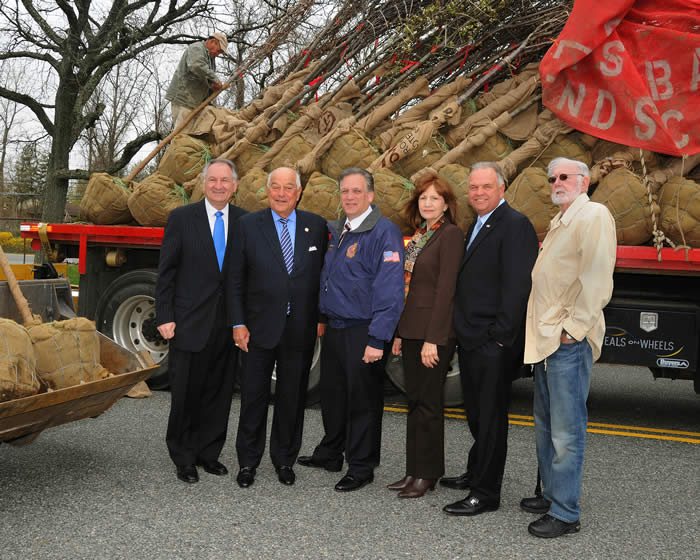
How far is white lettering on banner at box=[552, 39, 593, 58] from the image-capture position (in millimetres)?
4969

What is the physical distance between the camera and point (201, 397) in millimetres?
4320

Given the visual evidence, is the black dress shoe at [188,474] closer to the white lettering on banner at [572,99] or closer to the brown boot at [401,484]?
the brown boot at [401,484]

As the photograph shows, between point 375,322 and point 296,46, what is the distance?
4613mm

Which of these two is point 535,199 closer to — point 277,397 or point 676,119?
point 676,119

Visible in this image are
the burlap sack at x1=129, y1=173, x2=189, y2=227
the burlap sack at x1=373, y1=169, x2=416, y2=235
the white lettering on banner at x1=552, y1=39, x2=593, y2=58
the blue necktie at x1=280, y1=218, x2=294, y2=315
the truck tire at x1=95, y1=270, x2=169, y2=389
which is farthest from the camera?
the truck tire at x1=95, y1=270, x2=169, y2=389

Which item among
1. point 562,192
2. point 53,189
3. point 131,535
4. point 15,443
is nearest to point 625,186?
point 562,192

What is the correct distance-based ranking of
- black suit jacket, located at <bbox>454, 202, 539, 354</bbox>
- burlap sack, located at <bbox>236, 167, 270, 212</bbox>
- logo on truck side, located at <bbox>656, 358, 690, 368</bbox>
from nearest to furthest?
black suit jacket, located at <bbox>454, 202, 539, 354</bbox>
logo on truck side, located at <bbox>656, 358, 690, 368</bbox>
burlap sack, located at <bbox>236, 167, 270, 212</bbox>

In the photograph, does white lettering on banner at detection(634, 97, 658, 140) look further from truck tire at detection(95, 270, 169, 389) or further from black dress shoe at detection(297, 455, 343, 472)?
truck tire at detection(95, 270, 169, 389)

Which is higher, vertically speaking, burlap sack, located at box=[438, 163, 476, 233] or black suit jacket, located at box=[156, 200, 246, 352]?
burlap sack, located at box=[438, 163, 476, 233]

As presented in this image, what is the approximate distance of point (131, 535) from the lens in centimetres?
322

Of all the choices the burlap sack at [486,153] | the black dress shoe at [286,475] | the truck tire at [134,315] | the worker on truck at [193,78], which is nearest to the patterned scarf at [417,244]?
A: the black dress shoe at [286,475]

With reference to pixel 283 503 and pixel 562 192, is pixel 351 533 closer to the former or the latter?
pixel 283 503

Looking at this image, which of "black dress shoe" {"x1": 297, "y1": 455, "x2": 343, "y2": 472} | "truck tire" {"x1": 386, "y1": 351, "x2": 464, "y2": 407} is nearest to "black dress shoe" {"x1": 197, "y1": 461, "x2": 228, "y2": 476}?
"black dress shoe" {"x1": 297, "y1": 455, "x2": 343, "y2": 472}

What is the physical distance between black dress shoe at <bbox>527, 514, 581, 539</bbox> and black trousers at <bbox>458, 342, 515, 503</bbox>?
0.33 m
